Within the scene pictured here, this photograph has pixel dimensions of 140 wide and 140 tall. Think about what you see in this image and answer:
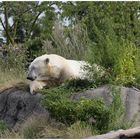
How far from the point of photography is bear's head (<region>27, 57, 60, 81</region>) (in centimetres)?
948

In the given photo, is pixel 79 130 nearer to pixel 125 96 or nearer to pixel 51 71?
pixel 125 96

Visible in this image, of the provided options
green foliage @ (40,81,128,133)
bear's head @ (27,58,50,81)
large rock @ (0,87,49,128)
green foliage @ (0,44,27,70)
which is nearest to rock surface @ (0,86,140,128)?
large rock @ (0,87,49,128)

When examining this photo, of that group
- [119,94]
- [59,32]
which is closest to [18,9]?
[59,32]

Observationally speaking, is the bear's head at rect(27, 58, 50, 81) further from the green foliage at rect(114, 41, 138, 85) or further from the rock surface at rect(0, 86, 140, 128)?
the green foliage at rect(114, 41, 138, 85)

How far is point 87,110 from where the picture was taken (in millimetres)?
7781

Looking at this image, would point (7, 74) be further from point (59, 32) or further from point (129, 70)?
point (129, 70)

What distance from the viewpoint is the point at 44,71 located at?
9.50 meters

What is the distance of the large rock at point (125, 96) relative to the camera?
838 centimetres

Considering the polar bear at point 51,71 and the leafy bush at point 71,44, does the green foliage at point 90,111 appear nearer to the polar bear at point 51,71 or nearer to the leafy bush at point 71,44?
the polar bear at point 51,71

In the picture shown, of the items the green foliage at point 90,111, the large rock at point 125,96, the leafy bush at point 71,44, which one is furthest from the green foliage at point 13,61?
the green foliage at point 90,111

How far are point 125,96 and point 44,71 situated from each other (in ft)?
5.56

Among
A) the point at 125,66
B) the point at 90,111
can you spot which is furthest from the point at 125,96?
the point at 90,111

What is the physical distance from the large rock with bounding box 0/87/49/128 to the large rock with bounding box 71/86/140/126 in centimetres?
69

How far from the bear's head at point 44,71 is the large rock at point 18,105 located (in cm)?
31
